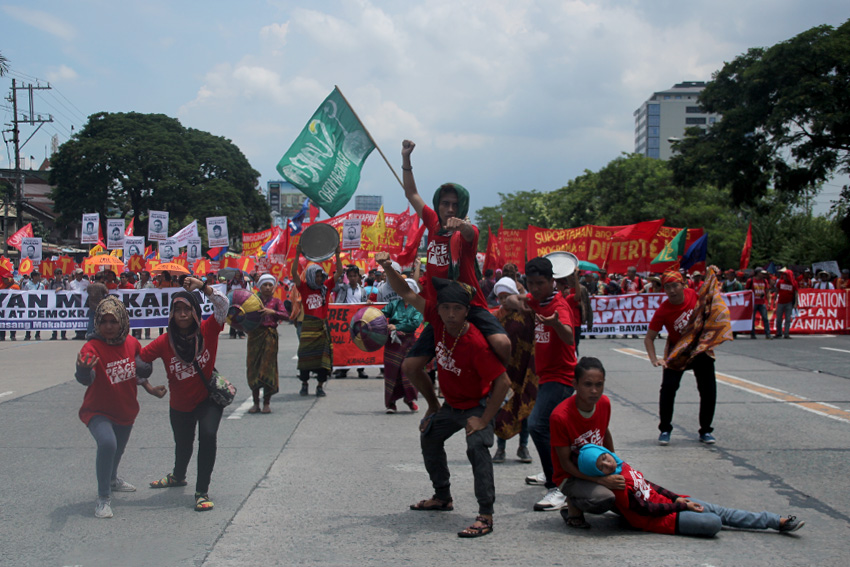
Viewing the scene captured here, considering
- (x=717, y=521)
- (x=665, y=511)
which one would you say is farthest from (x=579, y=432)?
(x=717, y=521)

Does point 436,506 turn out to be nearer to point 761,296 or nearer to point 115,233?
point 761,296

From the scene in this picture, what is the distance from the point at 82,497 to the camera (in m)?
5.61

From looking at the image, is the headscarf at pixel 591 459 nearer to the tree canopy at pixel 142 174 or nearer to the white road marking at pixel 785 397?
the white road marking at pixel 785 397

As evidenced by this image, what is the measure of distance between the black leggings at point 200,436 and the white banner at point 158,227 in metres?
27.4

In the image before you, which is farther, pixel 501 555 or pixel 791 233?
pixel 791 233

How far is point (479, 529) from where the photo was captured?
15.6ft

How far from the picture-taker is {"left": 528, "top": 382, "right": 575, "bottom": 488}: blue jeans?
5.63 m

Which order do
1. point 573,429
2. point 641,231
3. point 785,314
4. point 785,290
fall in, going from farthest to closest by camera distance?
point 641,231 → point 785,314 → point 785,290 → point 573,429

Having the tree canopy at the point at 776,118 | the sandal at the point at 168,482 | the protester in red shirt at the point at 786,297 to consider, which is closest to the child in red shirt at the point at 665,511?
the sandal at the point at 168,482

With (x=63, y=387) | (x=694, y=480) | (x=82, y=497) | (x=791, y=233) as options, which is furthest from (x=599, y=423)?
(x=791, y=233)

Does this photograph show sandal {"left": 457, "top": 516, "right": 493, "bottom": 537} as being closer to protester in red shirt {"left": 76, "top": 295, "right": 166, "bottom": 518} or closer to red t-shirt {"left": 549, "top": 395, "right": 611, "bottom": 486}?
red t-shirt {"left": 549, "top": 395, "right": 611, "bottom": 486}

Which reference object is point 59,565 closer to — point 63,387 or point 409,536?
point 409,536

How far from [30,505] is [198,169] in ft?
206

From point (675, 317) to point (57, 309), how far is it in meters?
17.4
